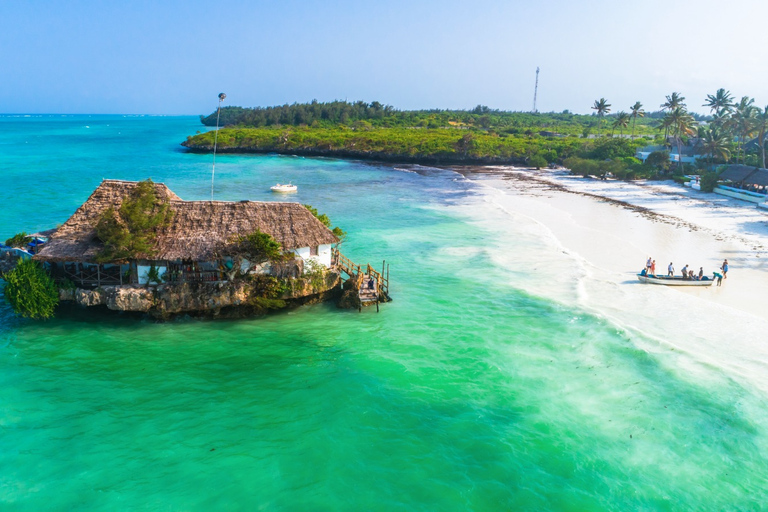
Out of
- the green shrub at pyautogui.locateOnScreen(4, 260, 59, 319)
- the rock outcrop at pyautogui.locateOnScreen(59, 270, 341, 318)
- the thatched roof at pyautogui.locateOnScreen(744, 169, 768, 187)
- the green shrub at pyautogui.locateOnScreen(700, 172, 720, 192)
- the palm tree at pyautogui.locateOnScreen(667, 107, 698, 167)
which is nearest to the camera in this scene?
the green shrub at pyautogui.locateOnScreen(4, 260, 59, 319)

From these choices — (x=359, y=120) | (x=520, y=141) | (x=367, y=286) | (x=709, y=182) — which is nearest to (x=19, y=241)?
(x=367, y=286)

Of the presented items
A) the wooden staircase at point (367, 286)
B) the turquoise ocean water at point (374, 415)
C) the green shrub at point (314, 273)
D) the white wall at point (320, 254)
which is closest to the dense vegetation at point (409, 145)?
the wooden staircase at point (367, 286)

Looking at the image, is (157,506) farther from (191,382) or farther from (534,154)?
(534,154)

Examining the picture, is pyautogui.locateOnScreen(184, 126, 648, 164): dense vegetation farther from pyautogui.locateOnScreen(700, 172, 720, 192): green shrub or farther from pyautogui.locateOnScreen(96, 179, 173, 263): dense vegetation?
pyautogui.locateOnScreen(96, 179, 173, 263): dense vegetation

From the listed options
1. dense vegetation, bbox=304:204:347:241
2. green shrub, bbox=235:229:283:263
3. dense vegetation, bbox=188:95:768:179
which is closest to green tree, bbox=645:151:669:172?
dense vegetation, bbox=188:95:768:179

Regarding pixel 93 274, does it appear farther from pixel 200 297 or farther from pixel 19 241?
pixel 19 241

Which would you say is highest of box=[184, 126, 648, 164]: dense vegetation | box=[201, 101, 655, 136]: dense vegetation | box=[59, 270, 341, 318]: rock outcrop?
box=[201, 101, 655, 136]: dense vegetation

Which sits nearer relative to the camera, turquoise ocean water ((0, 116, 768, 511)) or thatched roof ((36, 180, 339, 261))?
turquoise ocean water ((0, 116, 768, 511))
